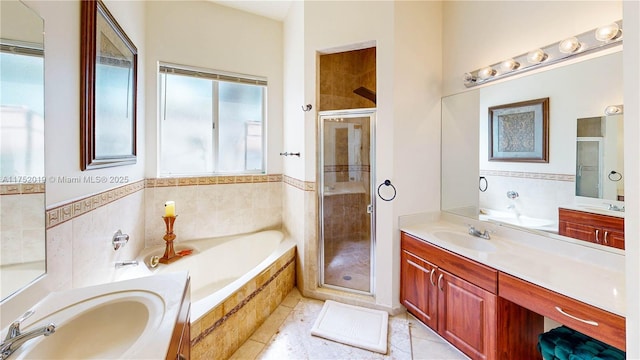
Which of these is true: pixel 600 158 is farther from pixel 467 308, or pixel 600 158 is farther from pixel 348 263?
pixel 348 263

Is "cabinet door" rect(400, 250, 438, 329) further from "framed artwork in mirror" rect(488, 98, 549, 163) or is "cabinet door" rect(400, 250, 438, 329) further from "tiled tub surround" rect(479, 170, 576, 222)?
"framed artwork in mirror" rect(488, 98, 549, 163)

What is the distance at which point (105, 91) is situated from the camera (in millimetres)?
1575

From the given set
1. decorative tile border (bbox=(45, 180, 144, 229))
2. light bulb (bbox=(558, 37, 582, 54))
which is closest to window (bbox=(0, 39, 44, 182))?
Result: decorative tile border (bbox=(45, 180, 144, 229))

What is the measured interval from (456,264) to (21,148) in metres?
2.22

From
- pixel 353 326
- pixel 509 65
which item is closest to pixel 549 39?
pixel 509 65

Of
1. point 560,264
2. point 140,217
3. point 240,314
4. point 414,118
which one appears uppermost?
point 414,118

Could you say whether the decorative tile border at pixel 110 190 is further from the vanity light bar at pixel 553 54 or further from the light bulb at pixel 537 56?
the light bulb at pixel 537 56

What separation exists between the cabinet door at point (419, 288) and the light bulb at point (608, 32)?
1621 mm

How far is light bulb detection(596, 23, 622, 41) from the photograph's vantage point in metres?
1.32

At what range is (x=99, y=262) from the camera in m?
1.51

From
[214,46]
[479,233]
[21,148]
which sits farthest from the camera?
[214,46]

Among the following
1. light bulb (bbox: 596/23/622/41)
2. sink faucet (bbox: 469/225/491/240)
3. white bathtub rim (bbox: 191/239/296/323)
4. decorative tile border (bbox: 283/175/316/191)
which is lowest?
white bathtub rim (bbox: 191/239/296/323)

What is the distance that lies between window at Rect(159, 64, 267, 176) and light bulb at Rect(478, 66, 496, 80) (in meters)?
2.12

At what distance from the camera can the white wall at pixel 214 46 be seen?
2426mm
